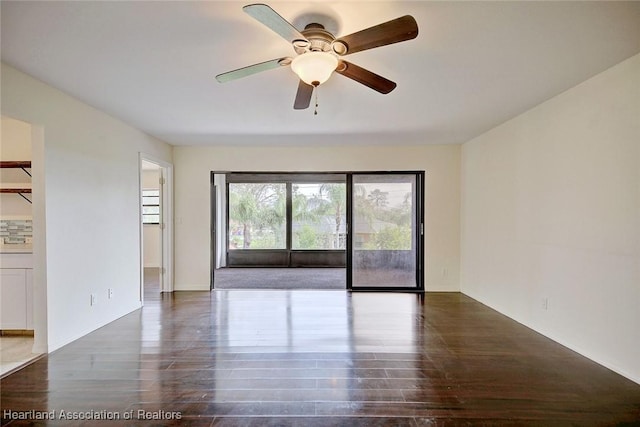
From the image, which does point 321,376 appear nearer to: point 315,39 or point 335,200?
point 315,39

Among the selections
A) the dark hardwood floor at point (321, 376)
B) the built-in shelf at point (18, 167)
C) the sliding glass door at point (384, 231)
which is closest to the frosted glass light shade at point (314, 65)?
the dark hardwood floor at point (321, 376)

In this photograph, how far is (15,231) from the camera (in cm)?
323

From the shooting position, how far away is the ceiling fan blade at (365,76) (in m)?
2.05

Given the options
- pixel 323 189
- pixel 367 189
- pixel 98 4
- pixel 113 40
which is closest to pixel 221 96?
pixel 113 40

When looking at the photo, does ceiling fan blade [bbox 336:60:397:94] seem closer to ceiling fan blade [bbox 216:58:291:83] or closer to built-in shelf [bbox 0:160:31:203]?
ceiling fan blade [bbox 216:58:291:83]

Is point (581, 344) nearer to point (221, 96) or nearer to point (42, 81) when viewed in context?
point (221, 96)

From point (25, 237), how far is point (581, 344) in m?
5.30

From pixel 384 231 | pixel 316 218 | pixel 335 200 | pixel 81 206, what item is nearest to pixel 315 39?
pixel 81 206

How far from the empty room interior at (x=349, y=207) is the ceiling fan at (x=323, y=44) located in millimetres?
15

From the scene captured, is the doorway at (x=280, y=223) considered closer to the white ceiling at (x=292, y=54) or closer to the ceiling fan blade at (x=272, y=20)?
the white ceiling at (x=292, y=54)

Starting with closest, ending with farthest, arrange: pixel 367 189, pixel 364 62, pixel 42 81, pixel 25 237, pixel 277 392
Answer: pixel 277 392 → pixel 364 62 → pixel 42 81 → pixel 25 237 → pixel 367 189

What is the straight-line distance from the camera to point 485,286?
4465 mm

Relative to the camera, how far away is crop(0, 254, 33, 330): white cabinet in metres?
3.09

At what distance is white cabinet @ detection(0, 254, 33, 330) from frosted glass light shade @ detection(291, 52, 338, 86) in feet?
10.4
